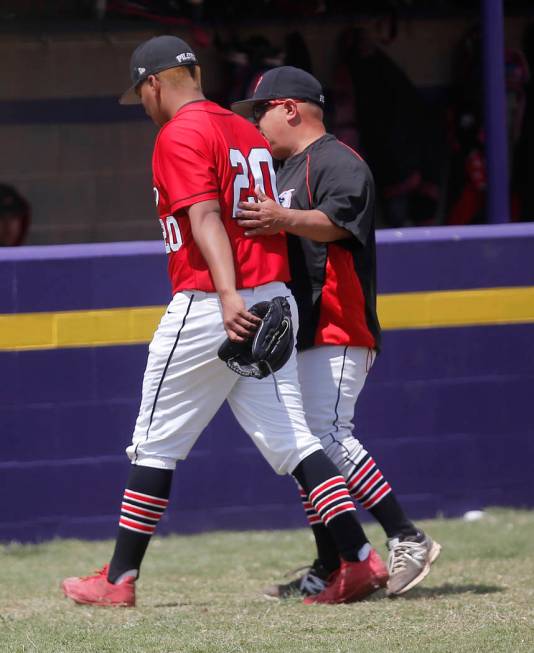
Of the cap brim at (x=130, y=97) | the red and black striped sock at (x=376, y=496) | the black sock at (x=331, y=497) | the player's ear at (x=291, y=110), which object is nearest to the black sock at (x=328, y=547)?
the red and black striped sock at (x=376, y=496)

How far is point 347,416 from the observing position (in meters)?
4.55

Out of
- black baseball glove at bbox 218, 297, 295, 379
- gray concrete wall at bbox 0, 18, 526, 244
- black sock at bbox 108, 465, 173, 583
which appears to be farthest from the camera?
gray concrete wall at bbox 0, 18, 526, 244

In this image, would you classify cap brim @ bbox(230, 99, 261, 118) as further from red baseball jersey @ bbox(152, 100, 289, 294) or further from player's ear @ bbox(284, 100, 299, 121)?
red baseball jersey @ bbox(152, 100, 289, 294)

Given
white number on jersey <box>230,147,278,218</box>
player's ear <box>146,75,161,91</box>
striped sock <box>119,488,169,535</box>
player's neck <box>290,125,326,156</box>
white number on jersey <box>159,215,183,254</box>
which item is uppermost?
player's ear <box>146,75,161,91</box>

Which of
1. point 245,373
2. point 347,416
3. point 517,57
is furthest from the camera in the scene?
point 517,57

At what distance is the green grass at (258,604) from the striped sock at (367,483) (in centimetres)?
36

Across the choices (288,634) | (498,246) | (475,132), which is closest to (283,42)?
(475,132)

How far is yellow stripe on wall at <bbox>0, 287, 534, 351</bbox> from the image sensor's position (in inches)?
217

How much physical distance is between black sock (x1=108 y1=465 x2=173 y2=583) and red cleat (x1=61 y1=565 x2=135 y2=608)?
0.03 metres

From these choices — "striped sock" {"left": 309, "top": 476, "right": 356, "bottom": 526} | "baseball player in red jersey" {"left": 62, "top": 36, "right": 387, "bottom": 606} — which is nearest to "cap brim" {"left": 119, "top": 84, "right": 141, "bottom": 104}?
"baseball player in red jersey" {"left": 62, "top": 36, "right": 387, "bottom": 606}

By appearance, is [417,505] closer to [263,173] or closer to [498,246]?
[498,246]

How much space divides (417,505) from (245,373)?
6.81 feet

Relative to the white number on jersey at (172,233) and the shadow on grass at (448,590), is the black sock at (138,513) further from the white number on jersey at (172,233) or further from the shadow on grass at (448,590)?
the shadow on grass at (448,590)

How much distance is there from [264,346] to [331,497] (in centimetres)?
60
